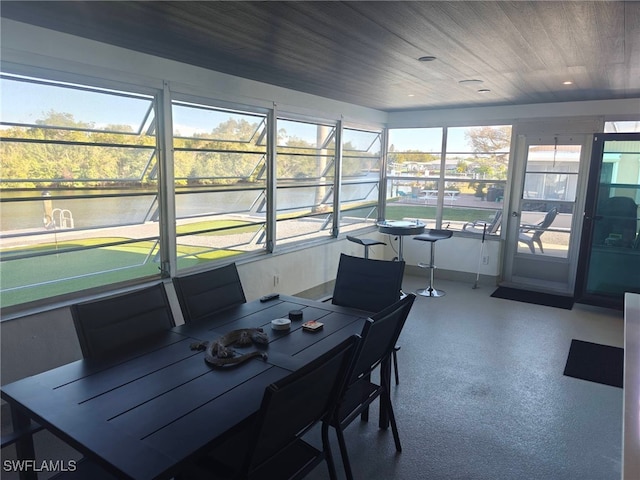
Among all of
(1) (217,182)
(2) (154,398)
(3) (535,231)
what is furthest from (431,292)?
(2) (154,398)

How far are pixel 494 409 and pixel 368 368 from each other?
1.28m

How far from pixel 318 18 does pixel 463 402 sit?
8.59ft

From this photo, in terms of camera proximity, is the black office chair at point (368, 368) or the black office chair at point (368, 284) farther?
the black office chair at point (368, 284)

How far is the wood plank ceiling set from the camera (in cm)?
212

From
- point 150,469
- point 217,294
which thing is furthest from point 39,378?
point 217,294

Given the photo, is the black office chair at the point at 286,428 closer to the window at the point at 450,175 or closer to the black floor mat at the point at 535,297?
the black floor mat at the point at 535,297

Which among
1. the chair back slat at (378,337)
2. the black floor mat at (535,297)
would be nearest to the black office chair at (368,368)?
the chair back slat at (378,337)

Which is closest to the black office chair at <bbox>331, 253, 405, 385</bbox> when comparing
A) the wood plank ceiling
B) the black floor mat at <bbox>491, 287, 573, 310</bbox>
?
the wood plank ceiling

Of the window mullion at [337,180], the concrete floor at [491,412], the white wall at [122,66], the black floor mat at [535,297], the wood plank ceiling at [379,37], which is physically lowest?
the black floor mat at [535,297]

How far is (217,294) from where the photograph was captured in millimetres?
2770

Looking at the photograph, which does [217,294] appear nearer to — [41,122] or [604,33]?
[41,122]

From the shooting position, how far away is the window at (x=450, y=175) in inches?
233

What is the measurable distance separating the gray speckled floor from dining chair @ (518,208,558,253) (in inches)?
55.4

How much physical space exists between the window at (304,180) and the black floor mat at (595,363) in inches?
118
